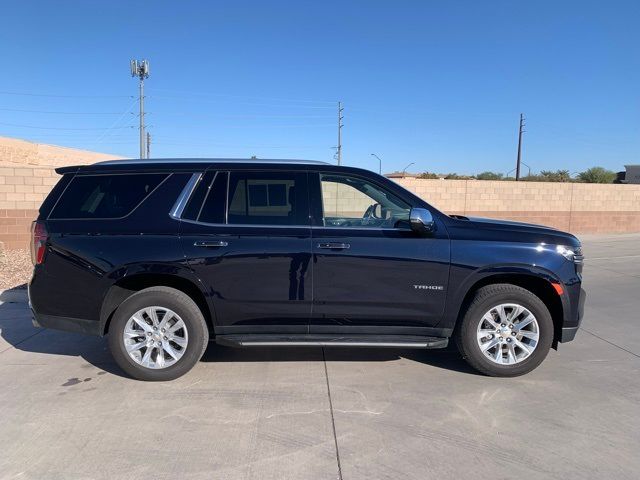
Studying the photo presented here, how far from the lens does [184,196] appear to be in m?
4.18

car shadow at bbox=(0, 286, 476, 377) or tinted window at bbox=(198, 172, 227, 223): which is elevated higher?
tinted window at bbox=(198, 172, 227, 223)

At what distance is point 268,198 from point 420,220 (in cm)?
138

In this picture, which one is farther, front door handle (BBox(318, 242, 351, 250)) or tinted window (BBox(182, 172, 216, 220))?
tinted window (BBox(182, 172, 216, 220))

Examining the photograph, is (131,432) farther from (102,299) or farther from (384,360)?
(384,360)

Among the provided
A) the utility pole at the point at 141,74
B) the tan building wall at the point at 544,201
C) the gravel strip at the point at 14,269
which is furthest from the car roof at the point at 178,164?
the utility pole at the point at 141,74

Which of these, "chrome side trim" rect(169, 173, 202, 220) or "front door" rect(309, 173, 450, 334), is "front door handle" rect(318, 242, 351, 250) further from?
"chrome side trim" rect(169, 173, 202, 220)

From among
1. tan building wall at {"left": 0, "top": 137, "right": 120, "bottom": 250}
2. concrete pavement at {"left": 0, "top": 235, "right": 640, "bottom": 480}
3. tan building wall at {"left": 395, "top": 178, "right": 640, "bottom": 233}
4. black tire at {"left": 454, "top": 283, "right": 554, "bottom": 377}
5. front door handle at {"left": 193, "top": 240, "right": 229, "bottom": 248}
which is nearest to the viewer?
concrete pavement at {"left": 0, "top": 235, "right": 640, "bottom": 480}

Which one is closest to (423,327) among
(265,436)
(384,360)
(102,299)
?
(384,360)

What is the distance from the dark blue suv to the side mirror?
0.07 ft

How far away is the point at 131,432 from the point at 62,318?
1.48 meters

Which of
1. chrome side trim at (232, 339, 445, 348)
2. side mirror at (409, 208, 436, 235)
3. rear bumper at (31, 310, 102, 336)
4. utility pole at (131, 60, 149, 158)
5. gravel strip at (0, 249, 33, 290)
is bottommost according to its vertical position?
gravel strip at (0, 249, 33, 290)

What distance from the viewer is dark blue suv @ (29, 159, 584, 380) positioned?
4.05 metres

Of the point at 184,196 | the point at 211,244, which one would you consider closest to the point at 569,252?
the point at 211,244

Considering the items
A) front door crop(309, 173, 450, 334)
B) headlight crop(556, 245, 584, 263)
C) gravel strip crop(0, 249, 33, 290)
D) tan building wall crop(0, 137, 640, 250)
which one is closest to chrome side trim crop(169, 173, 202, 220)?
front door crop(309, 173, 450, 334)
